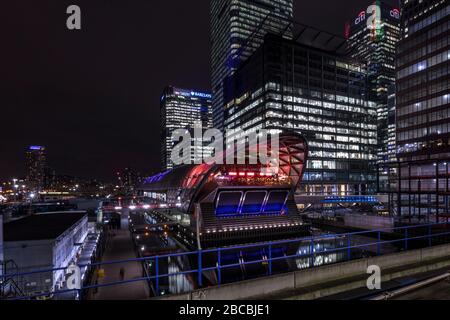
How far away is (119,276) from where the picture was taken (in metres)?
20.0

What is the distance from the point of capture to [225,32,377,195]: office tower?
329 feet

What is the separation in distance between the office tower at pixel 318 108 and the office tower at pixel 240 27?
130ft

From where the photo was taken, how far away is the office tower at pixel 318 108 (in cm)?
10038

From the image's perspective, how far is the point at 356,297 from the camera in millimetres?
6969

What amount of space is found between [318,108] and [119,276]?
338ft

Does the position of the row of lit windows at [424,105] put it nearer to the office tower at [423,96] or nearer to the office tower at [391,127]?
the office tower at [423,96]

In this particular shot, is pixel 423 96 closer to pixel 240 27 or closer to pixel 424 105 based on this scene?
pixel 424 105

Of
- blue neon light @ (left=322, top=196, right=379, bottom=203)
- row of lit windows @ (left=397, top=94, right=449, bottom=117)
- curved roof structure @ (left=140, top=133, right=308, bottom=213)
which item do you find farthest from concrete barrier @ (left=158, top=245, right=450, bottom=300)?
row of lit windows @ (left=397, top=94, right=449, bottom=117)

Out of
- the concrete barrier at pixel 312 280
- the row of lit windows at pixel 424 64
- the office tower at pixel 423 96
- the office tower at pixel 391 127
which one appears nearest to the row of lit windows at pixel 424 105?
the office tower at pixel 423 96
